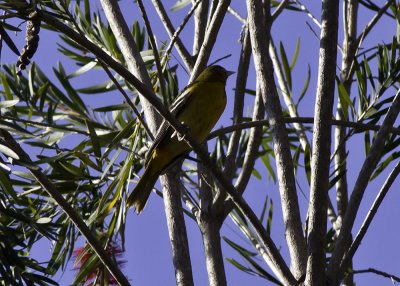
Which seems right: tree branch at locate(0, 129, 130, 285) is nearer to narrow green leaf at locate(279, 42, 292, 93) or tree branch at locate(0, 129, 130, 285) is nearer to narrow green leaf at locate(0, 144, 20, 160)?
narrow green leaf at locate(0, 144, 20, 160)

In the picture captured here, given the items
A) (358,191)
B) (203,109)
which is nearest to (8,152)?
(358,191)

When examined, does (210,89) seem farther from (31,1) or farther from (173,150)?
(31,1)

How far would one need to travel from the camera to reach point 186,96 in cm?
439

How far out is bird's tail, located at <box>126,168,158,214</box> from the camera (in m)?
3.78

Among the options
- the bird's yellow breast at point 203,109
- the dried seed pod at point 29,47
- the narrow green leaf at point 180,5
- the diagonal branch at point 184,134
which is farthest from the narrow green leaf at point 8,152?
the narrow green leaf at point 180,5

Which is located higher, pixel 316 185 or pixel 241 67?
pixel 241 67

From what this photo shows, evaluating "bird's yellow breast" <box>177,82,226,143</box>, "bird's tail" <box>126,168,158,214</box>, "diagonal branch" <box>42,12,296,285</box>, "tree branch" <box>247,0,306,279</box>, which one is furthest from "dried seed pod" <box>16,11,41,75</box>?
"bird's yellow breast" <box>177,82,226,143</box>

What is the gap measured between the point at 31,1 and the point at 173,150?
1700mm

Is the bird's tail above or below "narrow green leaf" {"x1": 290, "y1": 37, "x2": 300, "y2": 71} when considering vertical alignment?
below

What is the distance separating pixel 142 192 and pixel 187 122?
2.13 feet

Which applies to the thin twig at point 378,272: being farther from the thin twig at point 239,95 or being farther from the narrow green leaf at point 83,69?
the narrow green leaf at point 83,69

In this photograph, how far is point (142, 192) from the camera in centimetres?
386

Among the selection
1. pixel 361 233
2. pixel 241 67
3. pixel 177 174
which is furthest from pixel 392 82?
pixel 361 233

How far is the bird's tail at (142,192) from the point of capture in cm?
378
